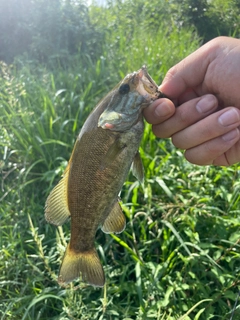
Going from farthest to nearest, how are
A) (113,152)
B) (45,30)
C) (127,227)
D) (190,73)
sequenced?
(45,30) < (127,227) < (190,73) < (113,152)

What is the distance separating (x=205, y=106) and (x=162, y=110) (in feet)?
0.67

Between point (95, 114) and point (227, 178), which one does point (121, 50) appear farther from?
point (95, 114)

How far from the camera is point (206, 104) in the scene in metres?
1.64

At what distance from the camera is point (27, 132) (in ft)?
10.5

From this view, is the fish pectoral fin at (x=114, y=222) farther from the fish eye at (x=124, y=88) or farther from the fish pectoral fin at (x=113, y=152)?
the fish eye at (x=124, y=88)

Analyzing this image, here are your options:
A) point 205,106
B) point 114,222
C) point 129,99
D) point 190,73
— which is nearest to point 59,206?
point 114,222

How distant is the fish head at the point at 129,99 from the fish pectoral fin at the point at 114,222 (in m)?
0.38

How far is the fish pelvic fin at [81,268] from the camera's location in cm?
164

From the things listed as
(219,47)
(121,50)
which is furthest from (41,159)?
(121,50)

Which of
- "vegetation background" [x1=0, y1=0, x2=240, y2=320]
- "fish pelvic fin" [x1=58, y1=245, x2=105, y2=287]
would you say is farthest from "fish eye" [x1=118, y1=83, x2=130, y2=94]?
"vegetation background" [x1=0, y1=0, x2=240, y2=320]

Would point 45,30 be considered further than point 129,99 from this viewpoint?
Yes

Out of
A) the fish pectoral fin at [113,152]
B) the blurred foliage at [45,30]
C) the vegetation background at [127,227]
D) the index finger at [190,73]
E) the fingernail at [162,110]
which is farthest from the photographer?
the blurred foliage at [45,30]

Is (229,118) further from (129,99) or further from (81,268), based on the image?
(81,268)

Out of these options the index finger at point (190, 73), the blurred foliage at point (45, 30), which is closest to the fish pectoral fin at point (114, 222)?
the index finger at point (190, 73)
